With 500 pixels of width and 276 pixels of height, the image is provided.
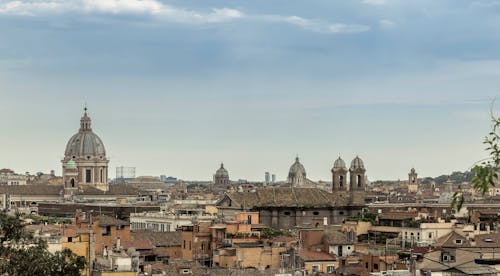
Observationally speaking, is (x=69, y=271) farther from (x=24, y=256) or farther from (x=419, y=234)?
(x=419, y=234)

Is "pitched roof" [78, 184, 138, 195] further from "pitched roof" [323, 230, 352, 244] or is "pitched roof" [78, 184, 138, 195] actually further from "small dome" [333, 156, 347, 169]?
"pitched roof" [323, 230, 352, 244]

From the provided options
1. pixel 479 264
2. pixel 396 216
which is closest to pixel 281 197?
pixel 396 216

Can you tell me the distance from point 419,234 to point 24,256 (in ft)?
180

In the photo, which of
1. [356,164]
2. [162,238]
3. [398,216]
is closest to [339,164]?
[356,164]

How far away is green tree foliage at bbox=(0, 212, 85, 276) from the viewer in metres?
27.2

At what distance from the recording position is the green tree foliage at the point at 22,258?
27.2 meters

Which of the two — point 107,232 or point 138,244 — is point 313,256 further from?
point 107,232

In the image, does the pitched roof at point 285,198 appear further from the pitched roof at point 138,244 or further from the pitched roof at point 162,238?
the pitched roof at point 138,244

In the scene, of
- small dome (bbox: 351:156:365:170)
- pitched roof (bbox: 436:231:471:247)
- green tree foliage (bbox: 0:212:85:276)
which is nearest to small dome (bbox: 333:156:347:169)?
small dome (bbox: 351:156:365:170)

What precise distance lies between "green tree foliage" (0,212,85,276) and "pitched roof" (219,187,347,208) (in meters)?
73.4

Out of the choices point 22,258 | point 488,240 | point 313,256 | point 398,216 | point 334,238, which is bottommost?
point 313,256

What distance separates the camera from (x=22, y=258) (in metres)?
27.3

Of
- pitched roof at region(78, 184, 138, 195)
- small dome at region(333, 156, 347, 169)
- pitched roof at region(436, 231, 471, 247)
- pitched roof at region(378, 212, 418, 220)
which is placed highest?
small dome at region(333, 156, 347, 169)

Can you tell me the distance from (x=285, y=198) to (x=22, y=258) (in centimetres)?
7739
